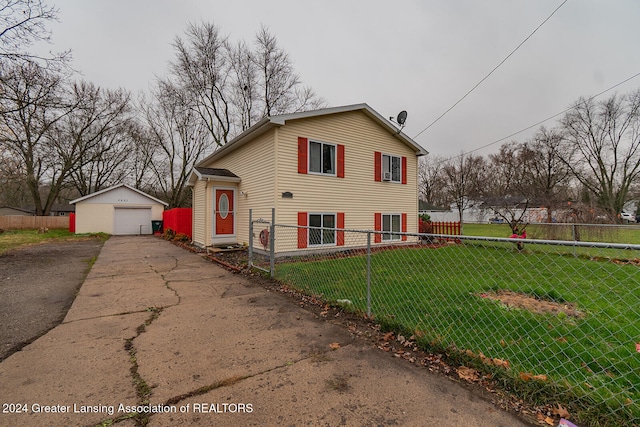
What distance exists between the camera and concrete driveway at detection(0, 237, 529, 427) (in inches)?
78.5

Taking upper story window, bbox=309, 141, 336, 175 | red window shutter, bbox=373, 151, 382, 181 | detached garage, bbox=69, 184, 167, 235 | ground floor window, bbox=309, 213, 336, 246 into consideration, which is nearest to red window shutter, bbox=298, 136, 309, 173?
upper story window, bbox=309, 141, 336, 175

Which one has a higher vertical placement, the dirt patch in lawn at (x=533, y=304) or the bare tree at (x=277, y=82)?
the bare tree at (x=277, y=82)

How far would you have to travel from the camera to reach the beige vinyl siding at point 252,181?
9297mm

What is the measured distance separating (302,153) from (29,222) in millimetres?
29446

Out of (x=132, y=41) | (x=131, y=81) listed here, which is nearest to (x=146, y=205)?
(x=131, y=81)

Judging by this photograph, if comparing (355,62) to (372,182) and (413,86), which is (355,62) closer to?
(413,86)

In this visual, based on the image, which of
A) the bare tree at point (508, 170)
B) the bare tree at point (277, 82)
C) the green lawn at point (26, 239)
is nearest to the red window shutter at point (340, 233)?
the green lawn at point (26, 239)

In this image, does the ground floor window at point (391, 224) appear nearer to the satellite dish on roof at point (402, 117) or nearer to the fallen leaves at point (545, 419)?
the satellite dish on roof at point (402, 117)

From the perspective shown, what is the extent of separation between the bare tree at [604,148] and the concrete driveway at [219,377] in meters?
35.9

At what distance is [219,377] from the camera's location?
8.13ft

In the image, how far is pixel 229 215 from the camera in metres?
11.3

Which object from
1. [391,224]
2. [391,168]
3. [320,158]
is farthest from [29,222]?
[391,168]

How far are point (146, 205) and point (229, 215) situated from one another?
45.8ft

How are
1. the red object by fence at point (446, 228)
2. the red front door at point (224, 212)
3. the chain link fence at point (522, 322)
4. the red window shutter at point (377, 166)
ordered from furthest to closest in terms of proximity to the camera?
the red object by fence at point (446, 228), the red window shutter at point (377, 166), the red front door at point (224, 212), the chain link fence at point (522, 322)
